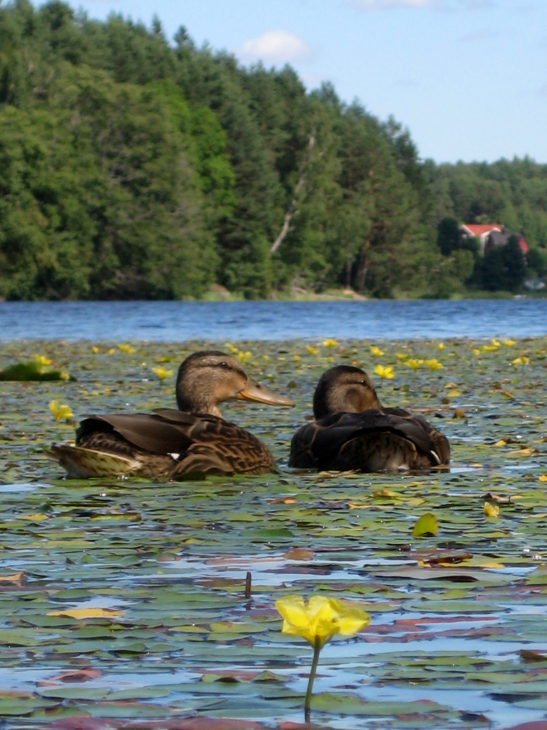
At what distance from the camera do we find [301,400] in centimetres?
1167

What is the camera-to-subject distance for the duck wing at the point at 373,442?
A: 7.26 meters

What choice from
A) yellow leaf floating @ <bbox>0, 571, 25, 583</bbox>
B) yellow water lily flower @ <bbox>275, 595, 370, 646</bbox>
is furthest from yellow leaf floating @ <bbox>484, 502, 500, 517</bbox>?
yellow water lily flower @ <bbox>275, 595, 370, 646</bbox>

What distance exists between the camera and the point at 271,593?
158 inches

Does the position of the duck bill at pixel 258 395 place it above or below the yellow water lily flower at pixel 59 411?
above

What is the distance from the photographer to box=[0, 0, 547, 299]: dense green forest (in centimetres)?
6319

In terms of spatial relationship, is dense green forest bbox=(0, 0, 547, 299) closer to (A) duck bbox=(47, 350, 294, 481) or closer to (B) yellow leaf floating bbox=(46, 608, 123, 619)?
(A) duck bbox=(47, 350, 294, 481)

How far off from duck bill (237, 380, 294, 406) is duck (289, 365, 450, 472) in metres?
0.99

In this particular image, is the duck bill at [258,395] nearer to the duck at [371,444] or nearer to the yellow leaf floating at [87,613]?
the duck at [371,444]

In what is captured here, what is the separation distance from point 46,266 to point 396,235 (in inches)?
1468

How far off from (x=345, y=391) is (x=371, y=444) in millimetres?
1063

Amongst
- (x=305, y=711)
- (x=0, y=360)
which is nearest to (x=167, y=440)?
(x=305, y=711)

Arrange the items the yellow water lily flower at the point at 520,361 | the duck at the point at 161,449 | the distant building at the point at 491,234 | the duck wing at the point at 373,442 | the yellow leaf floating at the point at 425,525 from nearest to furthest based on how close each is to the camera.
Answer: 1. the yellow leaf floating at the point at 425,525
2. the duck at the point at 161,449
3. the duck wing at the point at 373,442
4. the yellow water lily flower at the point at 520,361
5. the distant building at the point at 491,234

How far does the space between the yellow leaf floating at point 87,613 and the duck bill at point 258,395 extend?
4.81 m


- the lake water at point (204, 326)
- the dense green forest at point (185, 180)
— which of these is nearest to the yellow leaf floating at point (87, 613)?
the lake water at point (204, 326)
